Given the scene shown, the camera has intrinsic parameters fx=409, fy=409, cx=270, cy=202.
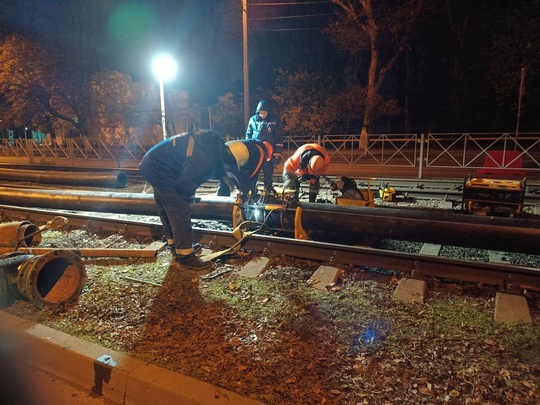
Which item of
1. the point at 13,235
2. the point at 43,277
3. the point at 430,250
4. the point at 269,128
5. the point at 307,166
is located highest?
the point at 269,128

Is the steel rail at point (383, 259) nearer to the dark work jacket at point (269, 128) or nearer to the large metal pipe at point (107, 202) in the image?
the large metal pipe at point (107, 202)

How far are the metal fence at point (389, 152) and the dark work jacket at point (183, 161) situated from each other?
11.0 metres

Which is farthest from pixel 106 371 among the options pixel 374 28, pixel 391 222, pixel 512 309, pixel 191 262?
pixel 374 28

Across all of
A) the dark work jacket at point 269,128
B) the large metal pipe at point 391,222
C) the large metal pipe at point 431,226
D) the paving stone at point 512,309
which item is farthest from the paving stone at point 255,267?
the dark work jacket at point 269,128

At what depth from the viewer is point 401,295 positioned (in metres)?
3.94

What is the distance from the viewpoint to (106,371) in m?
2.94

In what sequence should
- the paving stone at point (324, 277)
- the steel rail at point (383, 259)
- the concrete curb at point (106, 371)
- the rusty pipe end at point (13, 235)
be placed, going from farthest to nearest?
the rusty pipe end at point (13, 235)
the paving stone at point (324, 277)
the steel rail at point (383, 259)
the concrete curb at point (106, 371)

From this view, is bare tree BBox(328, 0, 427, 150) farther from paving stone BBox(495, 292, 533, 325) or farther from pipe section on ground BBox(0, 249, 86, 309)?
pipe section on ground BBox(0, 249, 86, 309)

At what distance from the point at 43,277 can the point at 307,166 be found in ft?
14.7

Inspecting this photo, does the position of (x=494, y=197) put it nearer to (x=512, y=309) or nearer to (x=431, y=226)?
(x=431, y=226)

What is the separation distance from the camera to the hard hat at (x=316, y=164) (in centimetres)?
707

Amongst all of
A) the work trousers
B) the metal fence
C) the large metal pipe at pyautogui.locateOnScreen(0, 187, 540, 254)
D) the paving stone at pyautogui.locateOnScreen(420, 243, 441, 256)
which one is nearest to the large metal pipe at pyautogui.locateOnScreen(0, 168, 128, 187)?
the large metal pipe at pyautogui.locateOnScreen(0, 187, 540, 254)

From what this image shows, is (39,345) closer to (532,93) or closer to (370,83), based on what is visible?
(370,83)

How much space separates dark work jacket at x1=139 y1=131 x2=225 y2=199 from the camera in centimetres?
437
